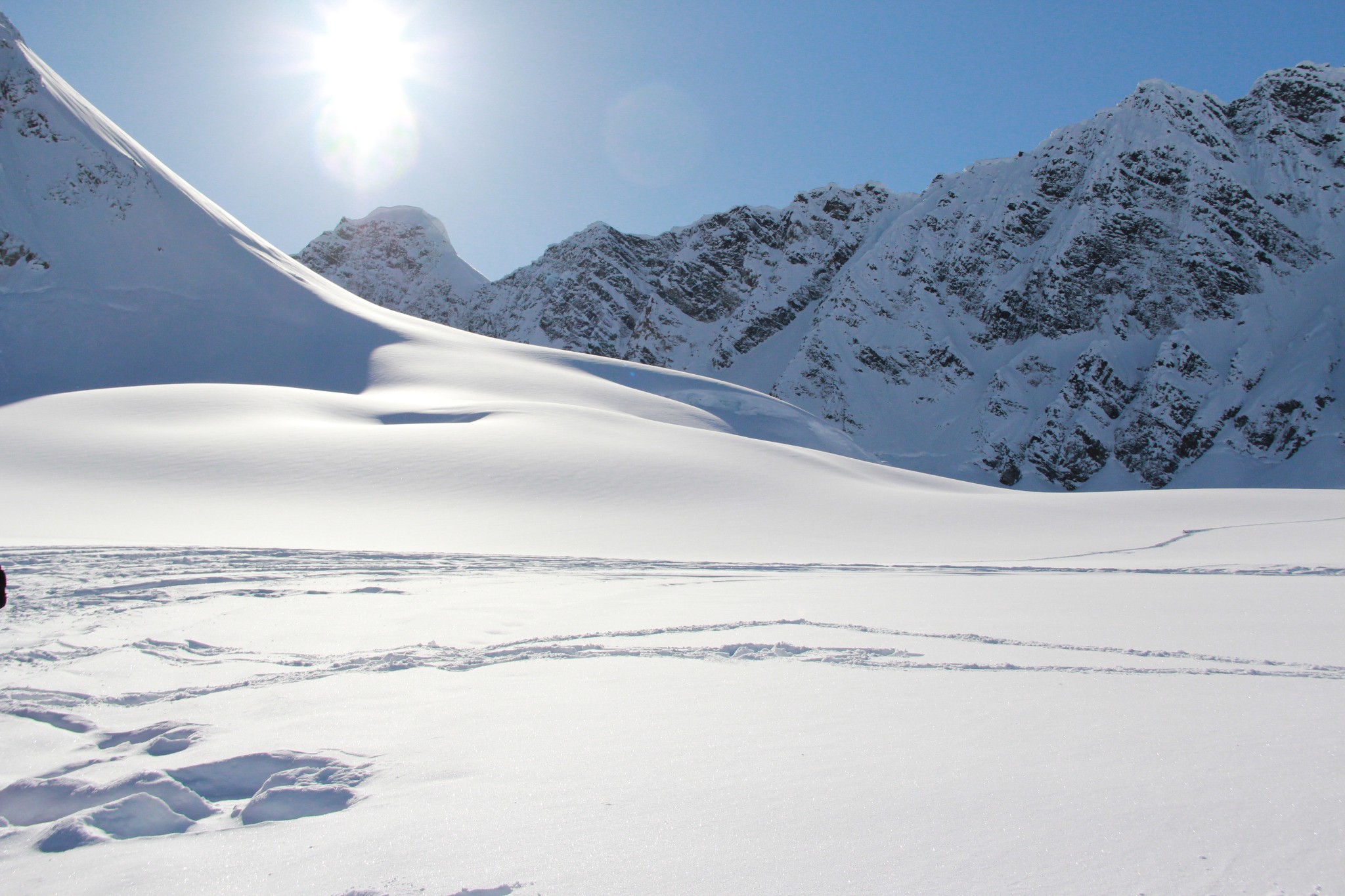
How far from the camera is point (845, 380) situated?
11206cm

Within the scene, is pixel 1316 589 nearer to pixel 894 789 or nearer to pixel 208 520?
pixel 894 789

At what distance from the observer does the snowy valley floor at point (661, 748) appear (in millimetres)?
2680

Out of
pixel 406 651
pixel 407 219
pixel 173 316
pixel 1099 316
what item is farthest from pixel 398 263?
pixel 406 651

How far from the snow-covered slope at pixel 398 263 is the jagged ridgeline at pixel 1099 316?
131 feet

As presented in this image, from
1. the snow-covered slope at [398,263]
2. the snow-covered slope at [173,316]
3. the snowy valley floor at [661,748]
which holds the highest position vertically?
the snow-covered slope at [398,263]

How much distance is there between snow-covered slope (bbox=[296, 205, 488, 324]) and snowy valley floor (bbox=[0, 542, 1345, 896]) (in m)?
162

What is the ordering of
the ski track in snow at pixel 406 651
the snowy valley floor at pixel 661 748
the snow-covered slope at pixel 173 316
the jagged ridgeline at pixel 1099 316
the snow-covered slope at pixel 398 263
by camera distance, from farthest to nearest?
the snow-covered slope at pixel 398 263 → the jagged ridgeline at pixel 1099 316 → the snow-covered slope at pixel 173 316 → the ski track in snow at pixel 406 651 → the snowy valley floor at pixel 661 748

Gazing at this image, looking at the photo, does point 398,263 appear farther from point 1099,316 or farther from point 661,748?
A: point 661,748

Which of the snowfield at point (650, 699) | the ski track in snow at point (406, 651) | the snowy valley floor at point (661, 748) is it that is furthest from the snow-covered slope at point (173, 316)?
the snowy valley floor at point (661, 748)

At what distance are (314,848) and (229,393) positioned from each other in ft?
100

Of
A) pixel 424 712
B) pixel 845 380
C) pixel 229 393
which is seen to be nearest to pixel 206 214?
pixel 229 393

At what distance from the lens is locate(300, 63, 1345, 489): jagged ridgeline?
92.4 metres

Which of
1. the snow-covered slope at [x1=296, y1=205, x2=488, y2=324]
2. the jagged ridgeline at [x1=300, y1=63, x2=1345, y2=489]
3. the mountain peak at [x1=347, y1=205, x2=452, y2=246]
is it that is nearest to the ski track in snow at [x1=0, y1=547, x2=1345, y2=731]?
the jagged ridgeline at [x1=300, y1=63, x2=1345, y2=489]

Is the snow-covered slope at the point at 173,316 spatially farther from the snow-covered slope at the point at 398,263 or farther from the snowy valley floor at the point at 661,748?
the snow-covered slope at the point at 398,263
